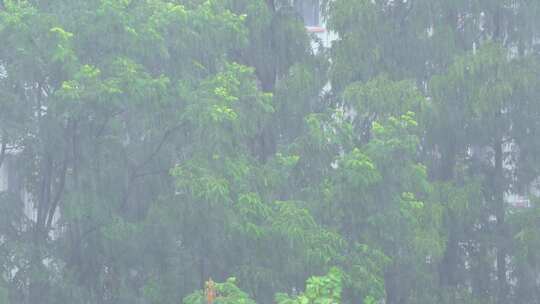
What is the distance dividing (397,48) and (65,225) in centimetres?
610

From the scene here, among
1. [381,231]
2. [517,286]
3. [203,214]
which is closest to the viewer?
[203,214]

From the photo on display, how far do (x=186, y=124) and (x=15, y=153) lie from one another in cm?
254

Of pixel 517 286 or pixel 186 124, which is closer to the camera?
pixel 186 124

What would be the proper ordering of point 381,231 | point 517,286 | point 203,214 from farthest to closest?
point 517,286, point 381,231, point 203,214

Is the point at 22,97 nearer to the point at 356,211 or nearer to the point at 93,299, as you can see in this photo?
the point at 93,299

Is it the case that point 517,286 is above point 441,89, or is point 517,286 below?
below

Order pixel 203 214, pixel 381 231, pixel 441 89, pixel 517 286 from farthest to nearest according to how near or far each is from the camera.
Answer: pixel 517 286 < pixel 441 89 < pixel 381 231 < pixel 203 214

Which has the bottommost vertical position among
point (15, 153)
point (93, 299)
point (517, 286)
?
point (517, 286)

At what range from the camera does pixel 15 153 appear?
1404 cm

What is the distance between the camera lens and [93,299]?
13.2 metres

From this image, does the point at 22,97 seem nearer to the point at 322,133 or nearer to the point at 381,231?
the point at 322,133

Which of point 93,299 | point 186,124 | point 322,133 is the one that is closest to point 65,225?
point 93,299

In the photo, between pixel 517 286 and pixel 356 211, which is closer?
pixel 356 211

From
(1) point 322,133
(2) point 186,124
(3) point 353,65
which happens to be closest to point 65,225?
(2) point 186,124
